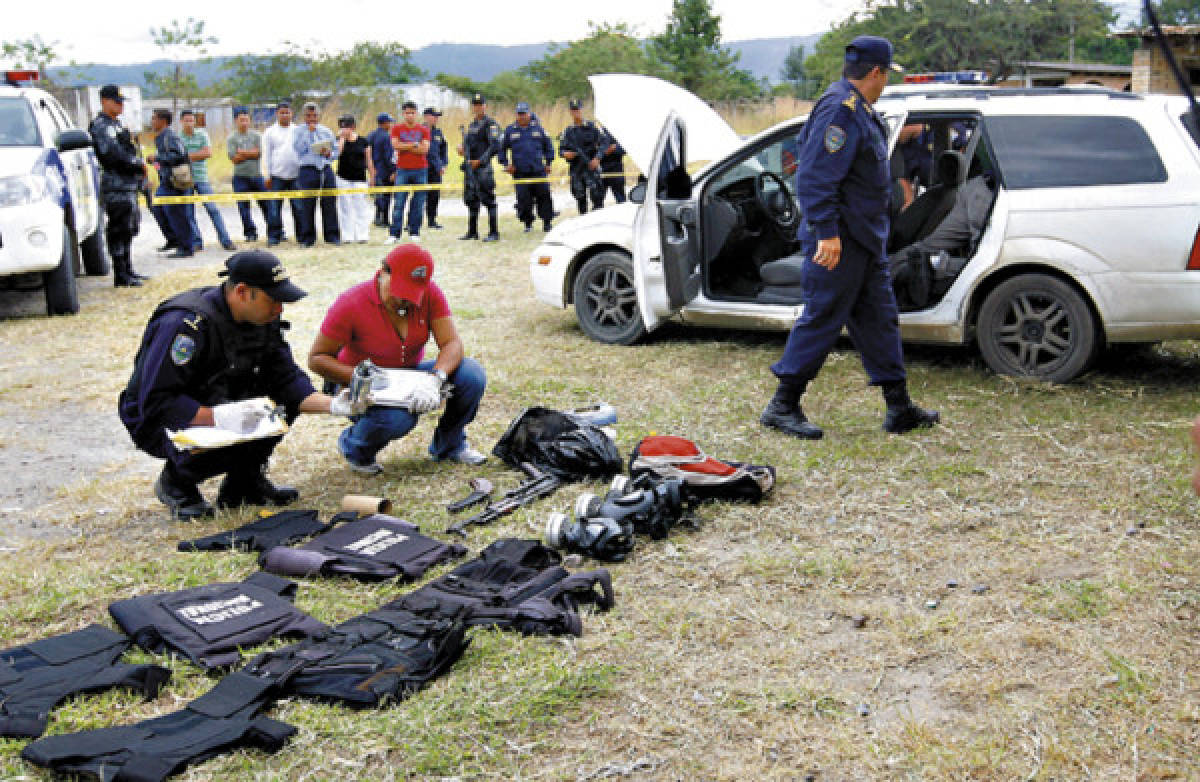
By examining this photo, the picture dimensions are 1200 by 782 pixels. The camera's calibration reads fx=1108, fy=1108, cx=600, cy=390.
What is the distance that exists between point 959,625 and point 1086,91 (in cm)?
428

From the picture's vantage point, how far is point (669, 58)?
53.8 metres

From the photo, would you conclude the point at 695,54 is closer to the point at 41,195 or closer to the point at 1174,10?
the point at 41,195

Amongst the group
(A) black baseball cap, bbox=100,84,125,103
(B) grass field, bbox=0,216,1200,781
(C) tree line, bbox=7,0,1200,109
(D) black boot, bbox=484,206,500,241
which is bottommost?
(B) grass field, bbox=0,216,1200,781

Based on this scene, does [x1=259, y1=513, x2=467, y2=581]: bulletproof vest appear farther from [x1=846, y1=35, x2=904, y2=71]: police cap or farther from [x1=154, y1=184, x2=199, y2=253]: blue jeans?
[x1=154, y1=184, x2=199, y2=253]: blue jeans

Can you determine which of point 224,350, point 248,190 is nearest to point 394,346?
point 224,350

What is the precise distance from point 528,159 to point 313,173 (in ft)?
9.85

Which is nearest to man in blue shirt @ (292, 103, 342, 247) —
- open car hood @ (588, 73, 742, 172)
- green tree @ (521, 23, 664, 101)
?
open car hood @ (588, 73, 742, 172)

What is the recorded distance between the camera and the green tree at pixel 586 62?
45969mm

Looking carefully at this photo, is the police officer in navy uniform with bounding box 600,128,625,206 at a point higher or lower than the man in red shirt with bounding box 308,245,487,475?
higher

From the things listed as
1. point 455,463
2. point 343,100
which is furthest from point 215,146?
point 455,463

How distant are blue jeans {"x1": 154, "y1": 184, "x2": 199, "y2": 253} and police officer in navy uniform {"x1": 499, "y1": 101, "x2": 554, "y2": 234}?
437 centimetres

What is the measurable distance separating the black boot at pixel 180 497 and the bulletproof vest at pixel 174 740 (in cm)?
182

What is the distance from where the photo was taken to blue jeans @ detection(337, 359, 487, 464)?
5.36 metres

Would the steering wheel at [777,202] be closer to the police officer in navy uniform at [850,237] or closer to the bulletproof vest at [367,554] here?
the police officer in navy uniform at [850,237]
